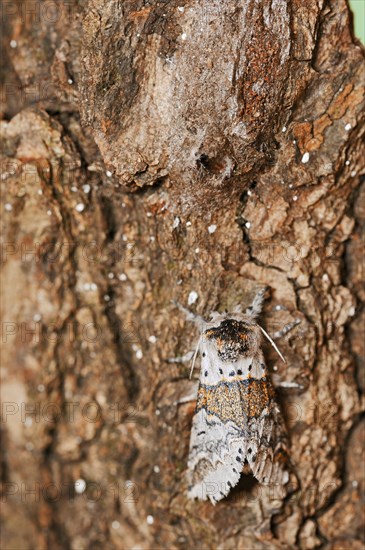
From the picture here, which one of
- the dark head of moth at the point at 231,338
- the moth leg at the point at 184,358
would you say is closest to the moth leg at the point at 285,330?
the dark head of moth at the point at 231,338

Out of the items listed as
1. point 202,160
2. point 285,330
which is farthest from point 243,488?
point 202,160

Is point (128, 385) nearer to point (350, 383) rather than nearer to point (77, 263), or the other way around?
point (77, 263)

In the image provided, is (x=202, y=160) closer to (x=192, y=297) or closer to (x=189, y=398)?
(x=192, y=297)

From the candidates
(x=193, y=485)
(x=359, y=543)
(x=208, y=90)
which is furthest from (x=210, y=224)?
(x=359, y=543)

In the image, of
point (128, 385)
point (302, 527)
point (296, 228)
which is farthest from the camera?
point (128, 385)

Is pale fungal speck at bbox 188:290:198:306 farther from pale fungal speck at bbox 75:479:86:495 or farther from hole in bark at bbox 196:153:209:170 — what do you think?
pale fungal speck at bbox 75:479:86:495

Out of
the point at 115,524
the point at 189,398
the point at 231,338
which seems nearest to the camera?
the point at 231,338
